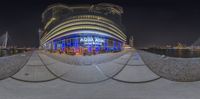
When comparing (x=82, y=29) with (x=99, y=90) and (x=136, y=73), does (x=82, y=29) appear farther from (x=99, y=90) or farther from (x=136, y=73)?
(x=136, y=73)

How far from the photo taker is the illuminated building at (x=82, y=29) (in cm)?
230

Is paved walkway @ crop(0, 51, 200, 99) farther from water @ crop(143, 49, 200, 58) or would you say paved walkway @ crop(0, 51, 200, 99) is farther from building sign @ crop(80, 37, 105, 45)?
building sign @ crop(80, 37, 105, 45)

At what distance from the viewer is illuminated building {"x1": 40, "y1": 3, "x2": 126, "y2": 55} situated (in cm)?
230

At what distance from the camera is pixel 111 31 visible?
235cm

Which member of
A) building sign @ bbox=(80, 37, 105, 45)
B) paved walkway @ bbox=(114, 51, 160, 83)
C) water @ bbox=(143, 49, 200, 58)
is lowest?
paved walkway @ bbox=(114, 51, 160, 83)

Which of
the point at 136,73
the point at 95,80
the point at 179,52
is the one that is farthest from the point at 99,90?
the point at 179,52

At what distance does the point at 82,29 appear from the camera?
229 centimetres

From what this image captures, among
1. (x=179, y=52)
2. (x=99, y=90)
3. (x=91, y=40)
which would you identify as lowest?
(x=99, y=90)

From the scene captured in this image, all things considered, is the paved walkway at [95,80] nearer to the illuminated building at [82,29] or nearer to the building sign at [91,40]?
the illuminated building at [82,29]

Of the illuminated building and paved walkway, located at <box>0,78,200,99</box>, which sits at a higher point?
the illuminated building

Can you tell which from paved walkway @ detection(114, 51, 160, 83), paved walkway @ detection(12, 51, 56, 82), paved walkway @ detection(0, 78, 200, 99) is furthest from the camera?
paved walkway @ detection(114, 51, 160, 83)

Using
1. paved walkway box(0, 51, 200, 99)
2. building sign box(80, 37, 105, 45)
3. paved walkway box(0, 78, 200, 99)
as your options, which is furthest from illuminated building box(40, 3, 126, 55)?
paved walkway box(0, 78, 200, 99)

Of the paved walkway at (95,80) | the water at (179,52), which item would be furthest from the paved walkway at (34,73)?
the water at (179,52)

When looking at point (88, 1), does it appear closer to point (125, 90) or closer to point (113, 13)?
point (113, 13)
